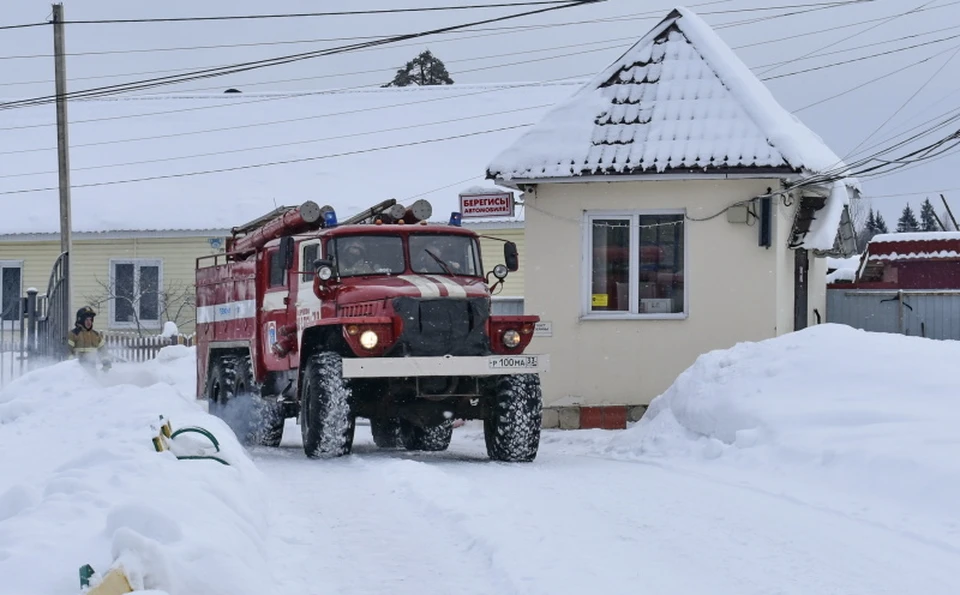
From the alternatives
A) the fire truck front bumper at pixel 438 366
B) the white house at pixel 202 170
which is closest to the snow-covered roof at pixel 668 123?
the fire truck front bumper at pixel 438 366

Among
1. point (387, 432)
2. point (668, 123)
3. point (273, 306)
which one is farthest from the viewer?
point (668, 123)

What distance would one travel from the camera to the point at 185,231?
35094mm

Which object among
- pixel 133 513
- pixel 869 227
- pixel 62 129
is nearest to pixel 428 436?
pixel 133 513

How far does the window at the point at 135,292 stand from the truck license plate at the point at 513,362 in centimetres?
2367

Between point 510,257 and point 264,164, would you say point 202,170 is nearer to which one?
point 264,164

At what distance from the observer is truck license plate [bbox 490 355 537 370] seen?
1340cm

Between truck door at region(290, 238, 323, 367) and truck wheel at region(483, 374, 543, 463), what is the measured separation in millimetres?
2145

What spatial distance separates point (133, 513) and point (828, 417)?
7229 mm

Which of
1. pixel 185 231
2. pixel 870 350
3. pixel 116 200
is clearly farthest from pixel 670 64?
pixel 116 200

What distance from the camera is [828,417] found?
12.2 meters

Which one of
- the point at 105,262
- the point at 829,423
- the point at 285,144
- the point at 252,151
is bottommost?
the point at 829,423

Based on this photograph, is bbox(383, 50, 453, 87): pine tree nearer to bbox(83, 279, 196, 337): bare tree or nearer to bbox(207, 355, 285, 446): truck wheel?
bbox(83, 279, 196, 337): bare tree

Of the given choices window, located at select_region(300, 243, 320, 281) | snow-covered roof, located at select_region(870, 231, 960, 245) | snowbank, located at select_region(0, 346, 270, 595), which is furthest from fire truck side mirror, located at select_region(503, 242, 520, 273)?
snow-covered roof, located at select_region(870, 231, 960, 245)

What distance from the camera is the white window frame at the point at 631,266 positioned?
59.7ft
